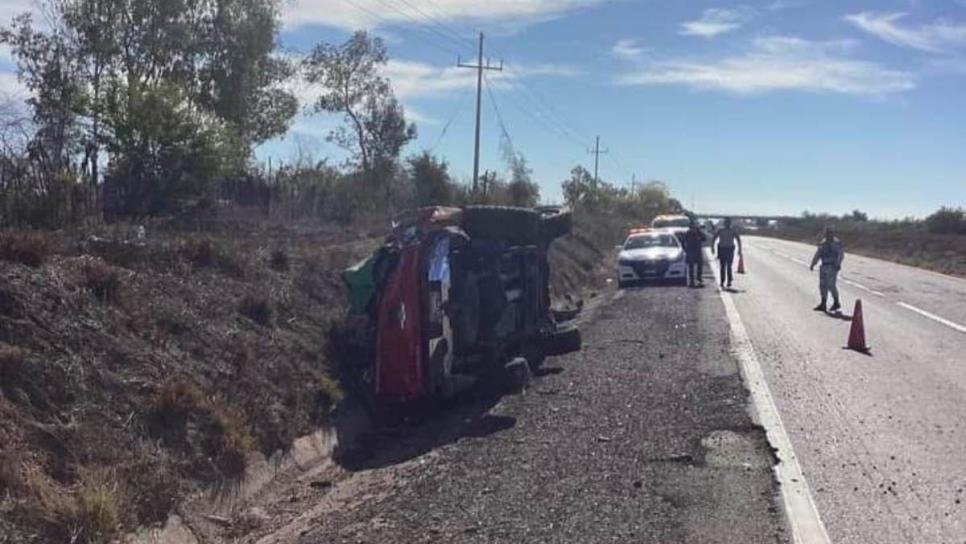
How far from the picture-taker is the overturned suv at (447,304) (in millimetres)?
10188

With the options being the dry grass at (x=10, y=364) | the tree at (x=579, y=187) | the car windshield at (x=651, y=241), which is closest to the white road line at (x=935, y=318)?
the car windshield at (x=651, y=241)

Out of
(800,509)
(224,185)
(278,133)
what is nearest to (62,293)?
(800,509)

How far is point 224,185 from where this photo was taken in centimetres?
2362

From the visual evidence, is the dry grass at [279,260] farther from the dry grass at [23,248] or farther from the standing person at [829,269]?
the standing person at [829,269]

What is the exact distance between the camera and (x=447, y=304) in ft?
36.0

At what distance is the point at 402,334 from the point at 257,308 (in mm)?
1901

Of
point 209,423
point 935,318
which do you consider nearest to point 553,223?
point 209,423

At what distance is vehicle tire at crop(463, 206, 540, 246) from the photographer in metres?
13.2

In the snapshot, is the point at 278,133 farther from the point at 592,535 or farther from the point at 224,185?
the point at 592,535

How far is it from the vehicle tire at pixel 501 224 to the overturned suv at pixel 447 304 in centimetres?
1

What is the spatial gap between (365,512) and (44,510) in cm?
211


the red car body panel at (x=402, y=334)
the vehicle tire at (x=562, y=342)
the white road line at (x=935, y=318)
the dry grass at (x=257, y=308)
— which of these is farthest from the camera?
the white road line at (x=935, y=318)

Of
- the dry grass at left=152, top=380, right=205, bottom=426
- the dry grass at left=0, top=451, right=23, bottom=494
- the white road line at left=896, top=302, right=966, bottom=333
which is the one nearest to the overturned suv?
the dry grass at left=152, top=380, right=205, bottom=426

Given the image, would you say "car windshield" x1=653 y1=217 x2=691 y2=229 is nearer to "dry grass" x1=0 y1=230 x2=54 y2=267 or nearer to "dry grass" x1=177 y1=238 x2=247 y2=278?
"dry grass" x1=177 y1=238 x2=247 y2=278
